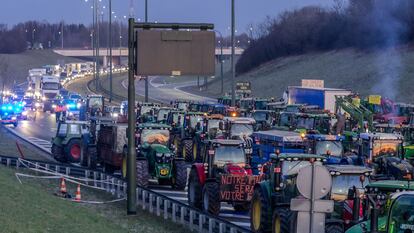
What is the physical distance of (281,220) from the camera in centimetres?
1884

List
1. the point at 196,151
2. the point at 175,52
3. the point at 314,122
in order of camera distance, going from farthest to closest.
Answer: the point at 314,122, the point at 196,151, the point at 175,52

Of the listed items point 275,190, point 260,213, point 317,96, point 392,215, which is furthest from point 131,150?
point 317,96

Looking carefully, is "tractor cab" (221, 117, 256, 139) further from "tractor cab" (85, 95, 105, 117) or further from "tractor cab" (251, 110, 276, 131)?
"tractor cab" (85, 95, 105, 117)

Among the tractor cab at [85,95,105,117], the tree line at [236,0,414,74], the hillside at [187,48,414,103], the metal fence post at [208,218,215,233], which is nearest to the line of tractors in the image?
the metal fence post at [208,218,215,233]

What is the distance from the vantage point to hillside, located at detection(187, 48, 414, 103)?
84788mm

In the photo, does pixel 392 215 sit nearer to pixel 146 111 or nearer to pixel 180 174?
pixel 180 174

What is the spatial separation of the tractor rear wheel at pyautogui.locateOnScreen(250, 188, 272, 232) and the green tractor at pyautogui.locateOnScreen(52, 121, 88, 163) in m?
20.1

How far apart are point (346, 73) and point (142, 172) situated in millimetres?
68759

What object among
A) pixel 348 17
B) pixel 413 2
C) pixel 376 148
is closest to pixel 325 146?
pixel 376 148

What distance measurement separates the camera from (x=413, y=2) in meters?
98.2

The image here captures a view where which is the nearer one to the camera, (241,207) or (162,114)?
(241,207)

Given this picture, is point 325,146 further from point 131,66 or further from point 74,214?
point 74,214

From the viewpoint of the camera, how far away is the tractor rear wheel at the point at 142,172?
98.2 ft

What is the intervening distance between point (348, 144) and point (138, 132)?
387 inches
